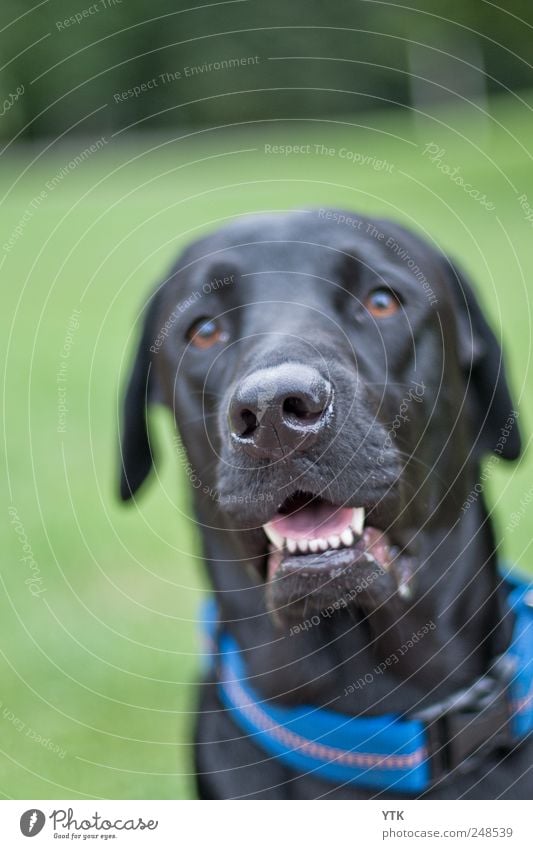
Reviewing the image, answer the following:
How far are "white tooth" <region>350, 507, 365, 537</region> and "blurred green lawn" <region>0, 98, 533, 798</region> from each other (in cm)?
52

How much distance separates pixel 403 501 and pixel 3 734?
1.34 m

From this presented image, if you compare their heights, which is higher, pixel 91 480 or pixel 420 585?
pixel 91 480

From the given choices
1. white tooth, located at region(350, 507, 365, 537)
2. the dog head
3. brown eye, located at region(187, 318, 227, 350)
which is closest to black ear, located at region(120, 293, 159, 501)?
the dog head

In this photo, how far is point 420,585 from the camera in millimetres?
1993

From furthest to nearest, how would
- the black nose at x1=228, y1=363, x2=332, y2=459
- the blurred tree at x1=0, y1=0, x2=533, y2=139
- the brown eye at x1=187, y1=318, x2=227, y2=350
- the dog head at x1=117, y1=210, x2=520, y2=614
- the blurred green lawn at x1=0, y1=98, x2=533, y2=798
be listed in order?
the blurred tree at x1=0, y1=0, x2=533, y2=139 → the blurred green lawn at x1=0, y1=98, x2=533, y2=798 → the brown eye at x1=187, y1=318, x2=227, y2=350 → the dog head at x1=117, y1=210, x2=520, y2=614 → the black nose at x1=228, y1=363, x2=332, y2=459

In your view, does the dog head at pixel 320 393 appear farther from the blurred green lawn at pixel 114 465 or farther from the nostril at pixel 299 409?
the blurred green lawn at pixel 114 465

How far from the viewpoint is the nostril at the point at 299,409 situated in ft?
5.41

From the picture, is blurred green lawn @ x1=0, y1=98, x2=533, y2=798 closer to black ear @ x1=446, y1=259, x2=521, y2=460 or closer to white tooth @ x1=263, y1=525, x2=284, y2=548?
black ear @ x1=446, y1=259, x2=521, y2=460

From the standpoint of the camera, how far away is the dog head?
1761 mm
